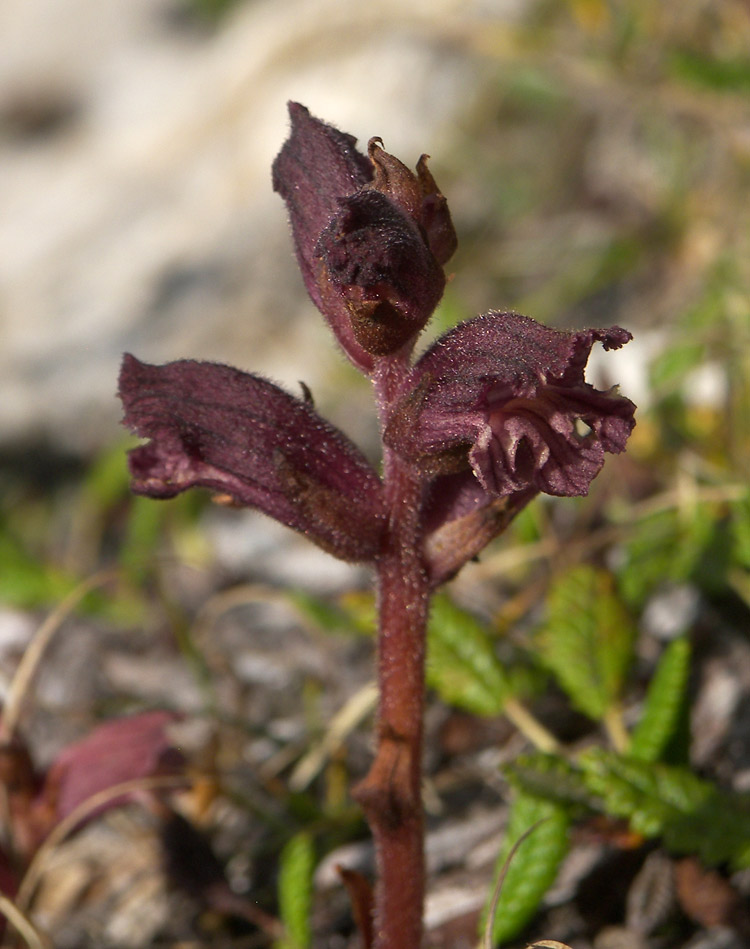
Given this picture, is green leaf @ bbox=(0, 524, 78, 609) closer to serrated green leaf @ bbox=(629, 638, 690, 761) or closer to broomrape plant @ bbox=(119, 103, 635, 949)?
broomrape plant @ bbox=(119, 103, 635, 949)

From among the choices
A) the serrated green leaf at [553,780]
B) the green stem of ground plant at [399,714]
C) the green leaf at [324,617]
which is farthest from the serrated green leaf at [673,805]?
the green leaf at [324,617]

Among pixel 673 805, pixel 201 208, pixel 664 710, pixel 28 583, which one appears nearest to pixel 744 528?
pixel 664 710

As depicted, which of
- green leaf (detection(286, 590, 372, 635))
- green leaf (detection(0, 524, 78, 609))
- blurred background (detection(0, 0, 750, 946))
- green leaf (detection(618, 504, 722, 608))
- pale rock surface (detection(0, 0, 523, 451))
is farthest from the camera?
pale rock surface (detection(0, 0, 523, 451))

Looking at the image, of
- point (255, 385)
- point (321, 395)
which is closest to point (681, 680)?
point (255, 385)

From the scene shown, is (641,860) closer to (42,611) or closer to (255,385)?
(255,385)

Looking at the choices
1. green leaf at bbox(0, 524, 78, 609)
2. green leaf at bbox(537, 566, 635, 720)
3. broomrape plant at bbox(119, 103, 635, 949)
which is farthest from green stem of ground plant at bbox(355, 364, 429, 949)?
green leaf at bbox(0, 524, 78, 609)

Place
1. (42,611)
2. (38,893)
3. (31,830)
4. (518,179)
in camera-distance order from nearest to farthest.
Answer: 1. (31,830)
2. (38,893)
3. (42,611)
4. (518,179)
